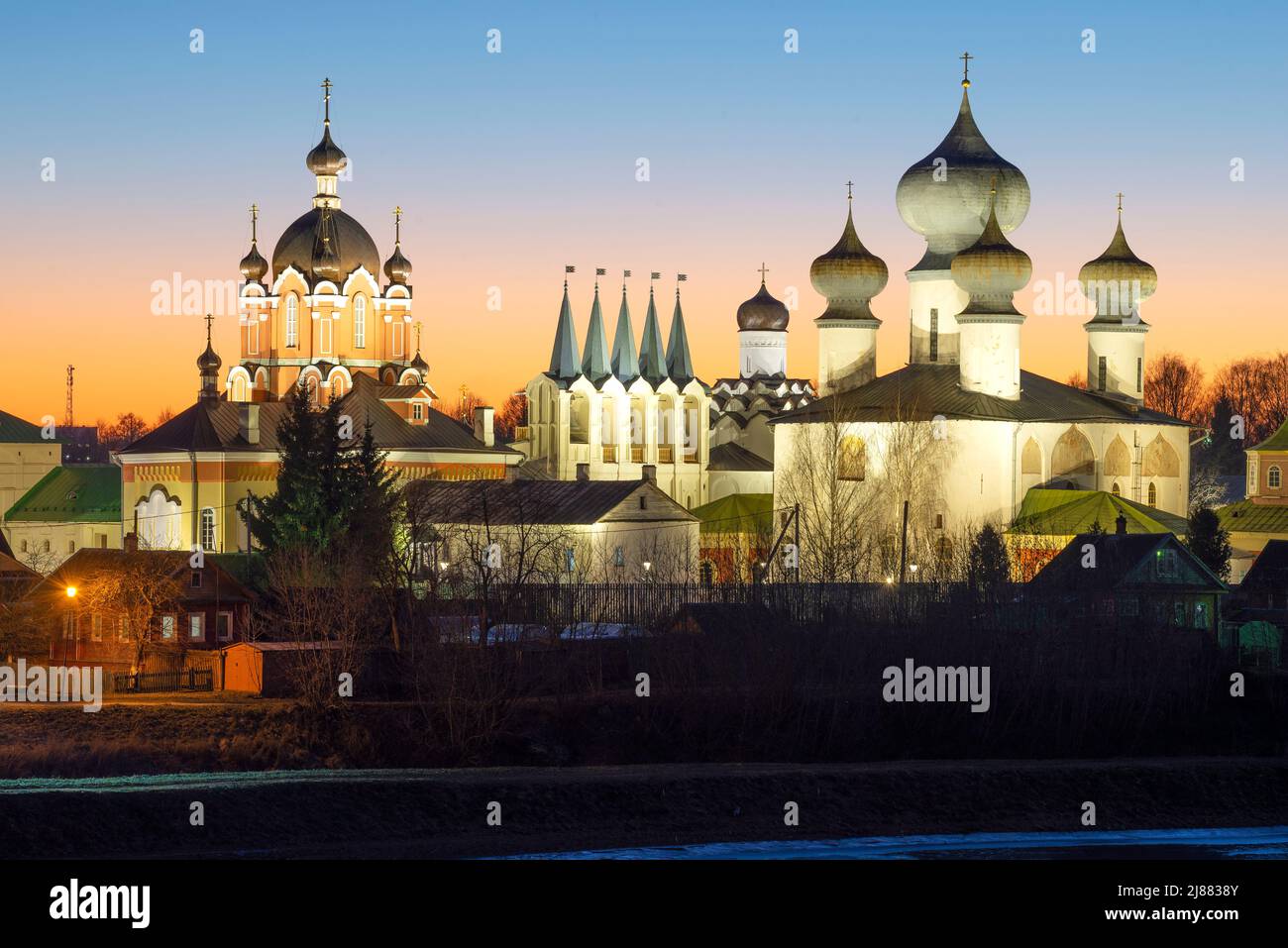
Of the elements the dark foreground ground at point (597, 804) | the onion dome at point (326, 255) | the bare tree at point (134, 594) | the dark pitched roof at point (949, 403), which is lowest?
the dark foreground ground at point (597, 804)

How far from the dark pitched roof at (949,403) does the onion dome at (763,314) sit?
27530 mm

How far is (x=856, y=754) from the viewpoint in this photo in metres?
33.5

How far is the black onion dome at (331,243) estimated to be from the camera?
60812 mm

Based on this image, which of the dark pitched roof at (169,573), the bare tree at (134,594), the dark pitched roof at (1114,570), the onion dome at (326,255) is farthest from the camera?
the onion dome at (326,255)

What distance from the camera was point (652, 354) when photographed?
6975 centimetres

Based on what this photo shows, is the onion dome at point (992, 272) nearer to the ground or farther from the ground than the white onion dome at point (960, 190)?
nearer to the ground

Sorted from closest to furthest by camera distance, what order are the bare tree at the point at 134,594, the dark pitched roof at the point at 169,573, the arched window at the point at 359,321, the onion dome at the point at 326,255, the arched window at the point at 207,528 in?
1. the bare tree at the point at 134,594
2. the dark pitched roof at the point at 169,573
3. the arched window at the point at 207,528
4. the onion dome at the point at 326,255
5. the arched window at the point at 359,321

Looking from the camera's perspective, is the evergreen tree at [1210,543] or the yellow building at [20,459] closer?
the evergreen tree at [1210,543]

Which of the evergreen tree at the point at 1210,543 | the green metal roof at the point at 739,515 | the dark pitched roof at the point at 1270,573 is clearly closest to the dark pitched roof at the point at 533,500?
the green metal roof at the point at 739,515

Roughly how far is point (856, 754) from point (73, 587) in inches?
557

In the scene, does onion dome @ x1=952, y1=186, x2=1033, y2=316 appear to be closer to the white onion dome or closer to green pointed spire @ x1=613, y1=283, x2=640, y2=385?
the white onion dome

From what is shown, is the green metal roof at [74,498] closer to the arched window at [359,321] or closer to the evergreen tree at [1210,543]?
the arched window at [359,321]

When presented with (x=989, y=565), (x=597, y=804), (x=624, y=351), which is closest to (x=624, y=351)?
(x=624, y=351)
